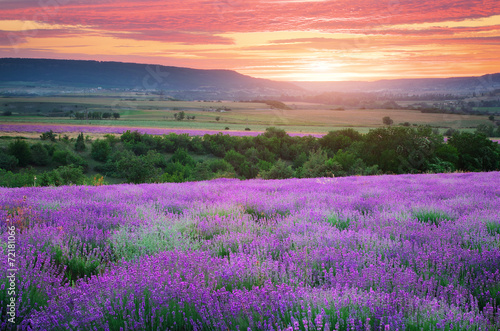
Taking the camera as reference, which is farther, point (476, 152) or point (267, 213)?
point (476, 152)

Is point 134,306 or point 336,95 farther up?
point 336,95

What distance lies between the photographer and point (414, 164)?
22359mm

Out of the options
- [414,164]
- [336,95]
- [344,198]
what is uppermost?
[336,95]

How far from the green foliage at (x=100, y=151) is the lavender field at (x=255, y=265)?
29228 mm

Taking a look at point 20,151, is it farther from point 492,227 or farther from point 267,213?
point 492,227

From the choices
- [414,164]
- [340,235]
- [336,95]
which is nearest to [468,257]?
[340,235]

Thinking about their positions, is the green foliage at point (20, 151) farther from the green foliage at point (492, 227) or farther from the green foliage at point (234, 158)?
the green foliage at point (492, 227)

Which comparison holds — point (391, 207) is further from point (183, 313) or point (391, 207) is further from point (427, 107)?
point (427, 107)

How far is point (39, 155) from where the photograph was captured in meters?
30.7

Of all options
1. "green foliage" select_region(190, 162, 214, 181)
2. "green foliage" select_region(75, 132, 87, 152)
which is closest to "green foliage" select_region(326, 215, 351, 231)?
"green foliage" select_region(190, 162, 214, 181)

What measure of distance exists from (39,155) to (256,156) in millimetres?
18986

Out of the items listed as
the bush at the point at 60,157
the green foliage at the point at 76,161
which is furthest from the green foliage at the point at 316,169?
the bush at the point at 60,157

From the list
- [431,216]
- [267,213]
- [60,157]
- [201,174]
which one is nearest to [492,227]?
[431,216]

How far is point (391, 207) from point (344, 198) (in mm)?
769
